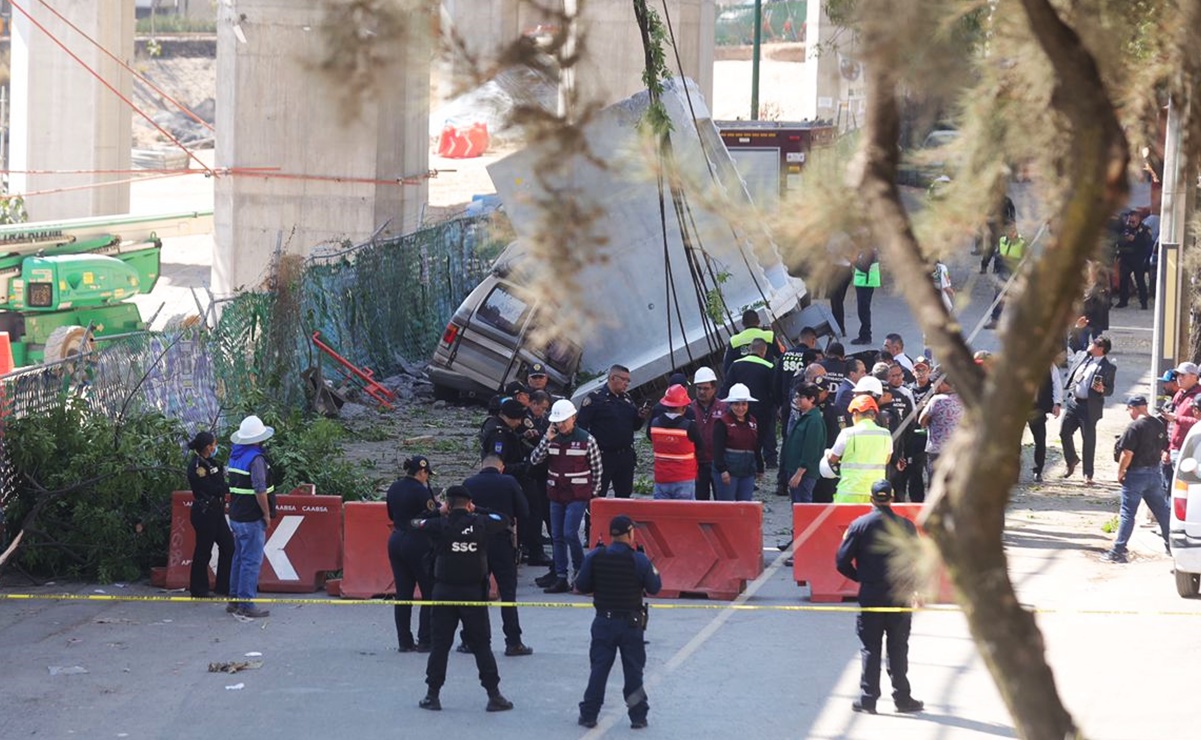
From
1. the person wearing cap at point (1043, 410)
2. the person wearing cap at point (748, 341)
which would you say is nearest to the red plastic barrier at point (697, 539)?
the person wearing cap at point (748, 341)

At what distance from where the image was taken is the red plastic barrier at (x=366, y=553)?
542 inches

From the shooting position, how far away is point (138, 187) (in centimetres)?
5447

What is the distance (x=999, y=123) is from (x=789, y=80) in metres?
66.7

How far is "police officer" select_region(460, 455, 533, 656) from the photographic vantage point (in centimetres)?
1180

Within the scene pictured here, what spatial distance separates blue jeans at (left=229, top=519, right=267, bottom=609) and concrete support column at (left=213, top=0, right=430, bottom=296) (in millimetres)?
12351

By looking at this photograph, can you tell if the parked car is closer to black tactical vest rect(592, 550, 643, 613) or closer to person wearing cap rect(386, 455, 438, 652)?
black tactical vest rect(592, 550, 643, 613)

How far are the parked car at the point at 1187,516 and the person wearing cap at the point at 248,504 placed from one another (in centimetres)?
732

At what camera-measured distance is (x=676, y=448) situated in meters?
14.5

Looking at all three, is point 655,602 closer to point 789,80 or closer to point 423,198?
point 423,198

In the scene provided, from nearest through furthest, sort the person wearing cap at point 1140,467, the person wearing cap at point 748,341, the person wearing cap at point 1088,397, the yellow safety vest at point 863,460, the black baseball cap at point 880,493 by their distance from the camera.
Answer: the black baseball cap at point 880,493 → the yellow safety vest at point 863,460 → the person wearing cap at point 1140,467 → the person wearing cap at point 1088,397 → the person wearing cap at point 748,341

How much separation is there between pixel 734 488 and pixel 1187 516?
13.5 ft

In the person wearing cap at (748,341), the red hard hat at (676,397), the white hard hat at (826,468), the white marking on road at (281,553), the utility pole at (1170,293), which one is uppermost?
the utility pole at (1170,293)

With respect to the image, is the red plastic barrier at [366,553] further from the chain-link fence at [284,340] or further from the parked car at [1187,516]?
the parked car at [1187,516]

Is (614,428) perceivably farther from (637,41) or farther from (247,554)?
(637,41)
